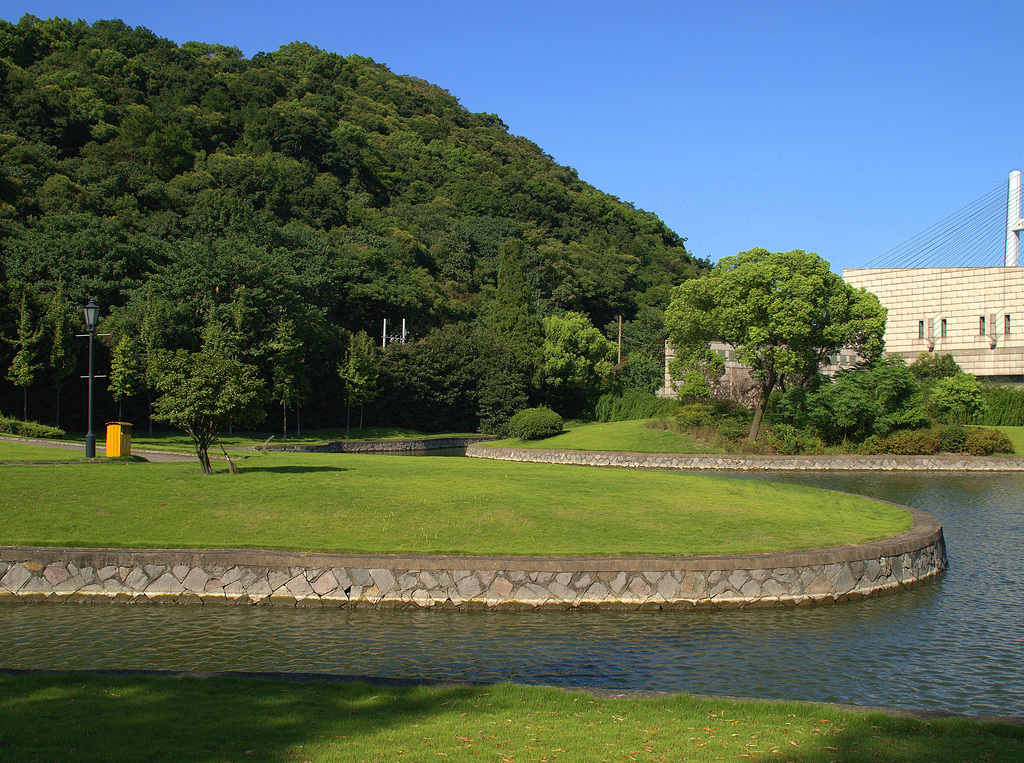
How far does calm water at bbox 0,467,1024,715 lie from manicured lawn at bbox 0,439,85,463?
33.3 feet

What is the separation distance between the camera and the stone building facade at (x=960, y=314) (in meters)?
64.9

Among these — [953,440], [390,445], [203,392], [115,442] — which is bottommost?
[390,445]

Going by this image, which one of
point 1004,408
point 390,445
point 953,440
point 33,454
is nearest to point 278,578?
point 33,454

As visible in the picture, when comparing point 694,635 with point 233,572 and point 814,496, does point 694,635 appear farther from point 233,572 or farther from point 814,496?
point 814,496

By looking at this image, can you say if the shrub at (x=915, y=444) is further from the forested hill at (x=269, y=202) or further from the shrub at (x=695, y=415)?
the forested hill at (x=269, y=202)

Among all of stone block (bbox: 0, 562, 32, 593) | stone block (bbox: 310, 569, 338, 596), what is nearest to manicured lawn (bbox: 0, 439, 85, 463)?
stone block (bbox: 0, 562, 32, 593)

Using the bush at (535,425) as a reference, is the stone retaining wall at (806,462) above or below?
below

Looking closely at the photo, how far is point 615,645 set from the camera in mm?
10773

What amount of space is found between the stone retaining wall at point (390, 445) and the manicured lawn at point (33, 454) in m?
18.0

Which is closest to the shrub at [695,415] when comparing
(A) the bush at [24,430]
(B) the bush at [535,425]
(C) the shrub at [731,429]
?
(C) the shrub at [731,429]

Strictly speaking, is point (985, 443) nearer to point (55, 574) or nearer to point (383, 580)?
point (383, 580)

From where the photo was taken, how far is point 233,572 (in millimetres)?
12734

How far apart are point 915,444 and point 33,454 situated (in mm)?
39123

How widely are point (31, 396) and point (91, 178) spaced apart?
107ft
